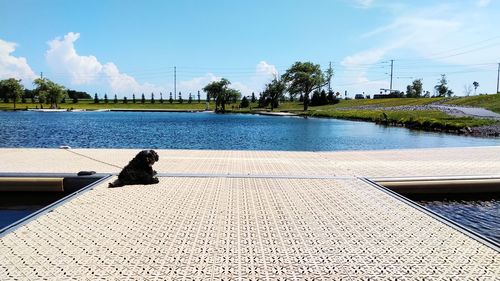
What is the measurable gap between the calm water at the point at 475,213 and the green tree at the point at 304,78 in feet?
233

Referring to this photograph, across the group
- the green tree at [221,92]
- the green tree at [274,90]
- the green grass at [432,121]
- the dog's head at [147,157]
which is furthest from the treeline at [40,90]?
the dog's head at [147,157]

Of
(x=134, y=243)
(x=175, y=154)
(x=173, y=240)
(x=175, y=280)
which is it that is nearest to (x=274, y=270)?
(x=175, y=280)

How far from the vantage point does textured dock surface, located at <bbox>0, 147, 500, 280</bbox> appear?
157 inches

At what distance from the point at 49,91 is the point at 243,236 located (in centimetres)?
9629

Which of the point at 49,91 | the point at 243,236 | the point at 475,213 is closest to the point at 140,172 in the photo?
the point at 243,236

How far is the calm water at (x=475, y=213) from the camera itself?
6648 mm

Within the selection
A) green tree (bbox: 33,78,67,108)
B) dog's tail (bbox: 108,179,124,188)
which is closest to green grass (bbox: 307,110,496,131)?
dog's tail (bbox: 108,179,124,188)

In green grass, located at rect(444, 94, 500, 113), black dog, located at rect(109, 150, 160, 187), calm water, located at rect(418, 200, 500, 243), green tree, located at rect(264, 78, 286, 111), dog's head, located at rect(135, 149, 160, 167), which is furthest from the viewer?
green tree, located at rect(264, 78, 286, 111)

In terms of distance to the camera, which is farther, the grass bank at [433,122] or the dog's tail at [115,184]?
the grass bank at [433,122]

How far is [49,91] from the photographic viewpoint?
294 ft

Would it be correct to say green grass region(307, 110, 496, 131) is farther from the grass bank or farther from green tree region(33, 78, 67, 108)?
green tree region(33, 78, 67, 108)

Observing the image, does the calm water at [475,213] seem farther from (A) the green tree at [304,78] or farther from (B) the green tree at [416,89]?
(B) the green tree at [416,89]

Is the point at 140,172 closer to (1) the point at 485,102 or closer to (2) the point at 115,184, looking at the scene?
(2) the point at 115,184

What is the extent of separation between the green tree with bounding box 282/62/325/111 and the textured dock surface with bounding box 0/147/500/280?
7164 centimetres
